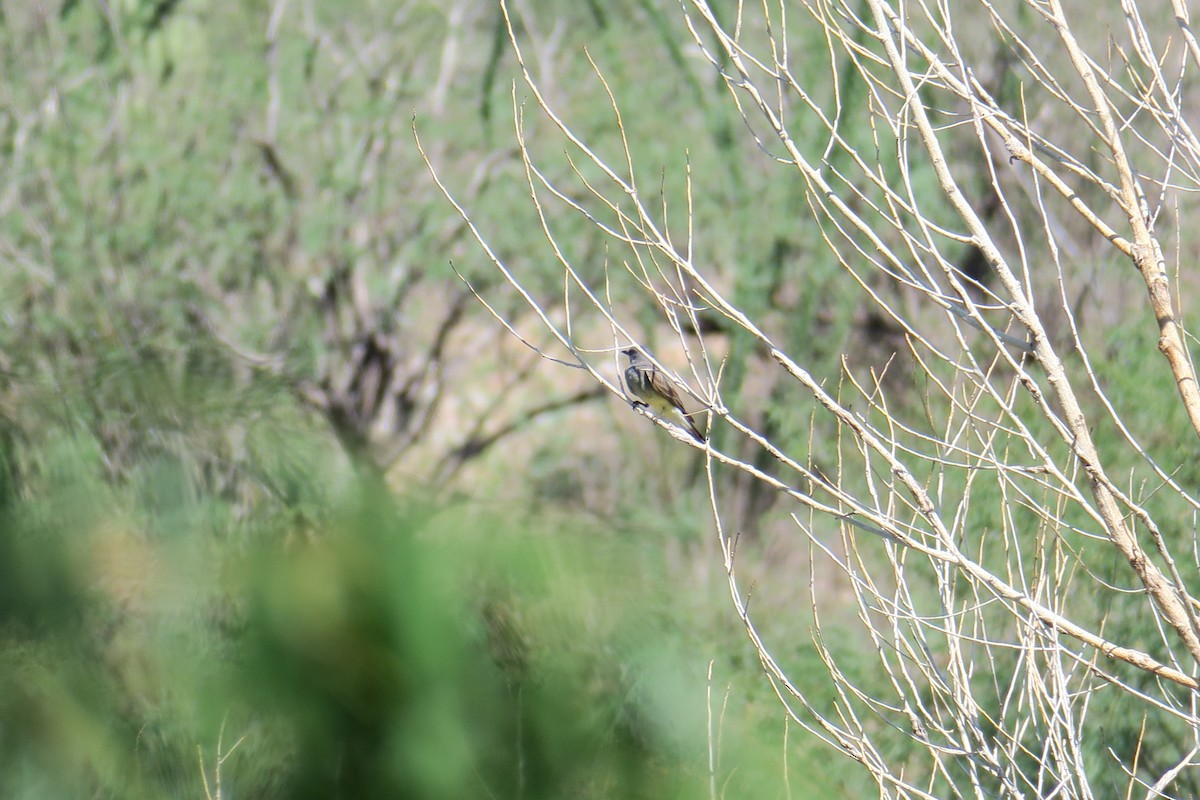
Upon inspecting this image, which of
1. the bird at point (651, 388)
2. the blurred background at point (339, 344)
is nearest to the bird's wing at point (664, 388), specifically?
the bird at point (651, 388)

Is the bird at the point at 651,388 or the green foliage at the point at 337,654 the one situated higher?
the bird at the point at 651,388

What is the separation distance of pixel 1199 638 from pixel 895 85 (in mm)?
3981

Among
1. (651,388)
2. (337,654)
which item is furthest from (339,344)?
(651,388)

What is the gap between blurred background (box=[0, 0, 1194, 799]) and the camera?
223 inches

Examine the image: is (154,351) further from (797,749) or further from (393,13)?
(797,749)

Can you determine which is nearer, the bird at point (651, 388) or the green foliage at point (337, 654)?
the bird at point (651, 388)

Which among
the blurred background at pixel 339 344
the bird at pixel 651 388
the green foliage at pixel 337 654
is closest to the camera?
the bird at pixel 651 388

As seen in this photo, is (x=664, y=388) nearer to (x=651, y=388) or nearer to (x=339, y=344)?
(x=651, y=388)

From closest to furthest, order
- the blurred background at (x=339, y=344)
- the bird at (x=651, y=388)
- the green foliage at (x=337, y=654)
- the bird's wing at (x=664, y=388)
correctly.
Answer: the bird's wing at (x=664, y=388), the bird at (x=651, y=388), the green foliage at (x=337, y=654), the blurred background at (x=339, y=344)

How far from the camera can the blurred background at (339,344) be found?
5672 millimetres

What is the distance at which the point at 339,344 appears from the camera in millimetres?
5883

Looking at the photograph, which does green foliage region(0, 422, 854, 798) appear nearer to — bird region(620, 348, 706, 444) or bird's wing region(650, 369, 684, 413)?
bird region(620, 348, 706, 444)

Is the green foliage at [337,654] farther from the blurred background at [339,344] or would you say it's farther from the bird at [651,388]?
the bird at [651,388]

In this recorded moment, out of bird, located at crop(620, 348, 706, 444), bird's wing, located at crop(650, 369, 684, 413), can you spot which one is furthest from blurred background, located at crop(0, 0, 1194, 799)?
bird's wing, located at crop(650, 369, 684, 413)
